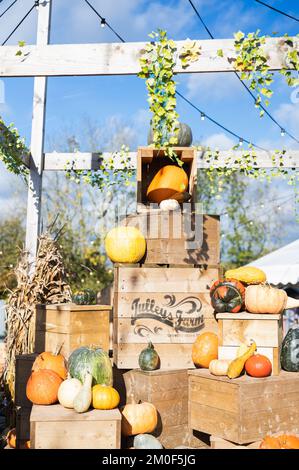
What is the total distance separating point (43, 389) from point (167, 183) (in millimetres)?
2206

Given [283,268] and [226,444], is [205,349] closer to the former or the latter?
[226,444]

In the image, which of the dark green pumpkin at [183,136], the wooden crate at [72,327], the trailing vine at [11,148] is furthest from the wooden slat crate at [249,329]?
the trailing vine at [11,148]

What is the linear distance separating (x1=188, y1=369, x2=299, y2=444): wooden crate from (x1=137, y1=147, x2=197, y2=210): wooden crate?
1.85m

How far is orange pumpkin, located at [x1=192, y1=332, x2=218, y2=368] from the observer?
13.0 ft

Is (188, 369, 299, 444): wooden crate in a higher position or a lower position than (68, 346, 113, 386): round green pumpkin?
lower

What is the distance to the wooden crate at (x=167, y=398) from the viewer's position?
4035 millimetres

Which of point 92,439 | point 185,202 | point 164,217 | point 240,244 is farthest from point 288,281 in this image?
point 240,244

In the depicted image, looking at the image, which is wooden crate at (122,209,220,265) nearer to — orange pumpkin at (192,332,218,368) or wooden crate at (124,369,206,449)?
orange pumpkin at (192,332,218,368)

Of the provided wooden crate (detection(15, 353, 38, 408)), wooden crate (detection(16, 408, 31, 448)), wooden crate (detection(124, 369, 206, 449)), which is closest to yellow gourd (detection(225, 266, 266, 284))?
wooden crate (detection(124, 369, 206, 449))

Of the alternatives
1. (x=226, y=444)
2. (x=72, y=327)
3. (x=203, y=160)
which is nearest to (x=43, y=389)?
(x=72, y=327)

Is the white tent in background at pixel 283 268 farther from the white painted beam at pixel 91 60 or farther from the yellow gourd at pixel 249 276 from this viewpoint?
the white painted beam at pixel 91 60

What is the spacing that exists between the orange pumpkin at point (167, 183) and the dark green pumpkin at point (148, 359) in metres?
1.55

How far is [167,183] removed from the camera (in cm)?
494

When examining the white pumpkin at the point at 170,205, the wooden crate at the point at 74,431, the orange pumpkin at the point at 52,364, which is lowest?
the wooden crate at the point at 74,431
